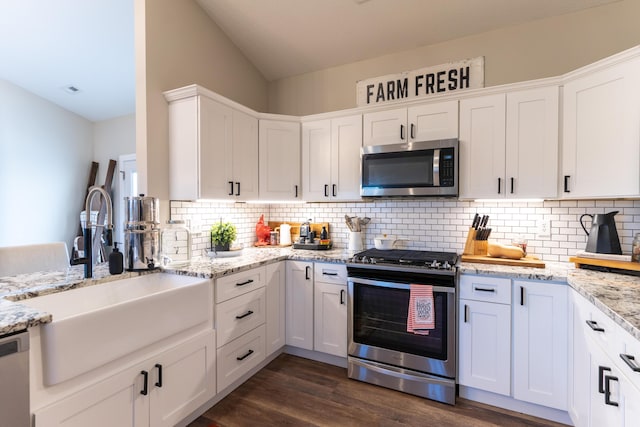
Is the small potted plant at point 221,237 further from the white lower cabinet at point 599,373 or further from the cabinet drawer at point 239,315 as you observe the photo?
the white lower cabinet at point 599,373

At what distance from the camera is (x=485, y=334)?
2.09 metres

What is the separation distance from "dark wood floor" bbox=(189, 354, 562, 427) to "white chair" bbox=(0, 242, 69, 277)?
63.8 inches

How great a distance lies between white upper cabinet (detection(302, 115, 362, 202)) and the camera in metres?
2.90

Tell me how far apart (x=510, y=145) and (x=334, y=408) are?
2.26 m

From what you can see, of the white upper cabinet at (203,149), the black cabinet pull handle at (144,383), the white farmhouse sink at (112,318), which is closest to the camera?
the white farmhouse sink at (112,318)

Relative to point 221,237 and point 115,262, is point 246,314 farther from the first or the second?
point 115,262

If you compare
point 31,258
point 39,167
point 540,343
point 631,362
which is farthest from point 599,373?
point 39,167

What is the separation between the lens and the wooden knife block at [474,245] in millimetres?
2467

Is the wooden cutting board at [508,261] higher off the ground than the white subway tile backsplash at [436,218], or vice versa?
the white subway tile backsplash at [436,218]

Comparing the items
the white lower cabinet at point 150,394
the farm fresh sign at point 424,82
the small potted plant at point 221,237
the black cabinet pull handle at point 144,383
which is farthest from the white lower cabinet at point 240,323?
the farm fresh sign at point 424,82

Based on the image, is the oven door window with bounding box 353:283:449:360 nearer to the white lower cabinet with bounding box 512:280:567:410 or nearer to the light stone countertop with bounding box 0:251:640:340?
the light stone countertop with bounding box 0:251:640:340

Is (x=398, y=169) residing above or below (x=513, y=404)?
above

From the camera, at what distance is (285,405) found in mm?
2125

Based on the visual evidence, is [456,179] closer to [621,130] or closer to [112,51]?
[621,130]
